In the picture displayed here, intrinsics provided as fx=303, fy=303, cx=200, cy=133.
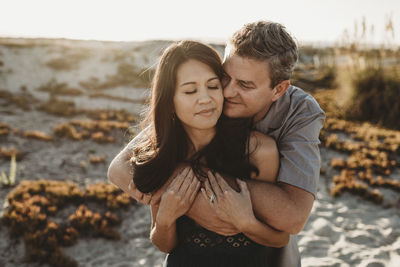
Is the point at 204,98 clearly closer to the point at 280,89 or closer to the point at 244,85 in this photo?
the point at 244,85

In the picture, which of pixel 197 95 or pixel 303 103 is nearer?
pixel 197 95

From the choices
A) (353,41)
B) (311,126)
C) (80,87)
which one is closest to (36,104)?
(80,87)

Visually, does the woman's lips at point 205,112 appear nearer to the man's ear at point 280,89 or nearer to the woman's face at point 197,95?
the woman's face at point 197,95

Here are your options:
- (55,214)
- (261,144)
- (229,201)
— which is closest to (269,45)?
(261,144)

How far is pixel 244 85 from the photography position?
2557 millimetres

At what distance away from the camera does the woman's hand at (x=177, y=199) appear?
2.18 metres

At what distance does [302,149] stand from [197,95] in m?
0.91

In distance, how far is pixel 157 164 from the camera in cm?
235

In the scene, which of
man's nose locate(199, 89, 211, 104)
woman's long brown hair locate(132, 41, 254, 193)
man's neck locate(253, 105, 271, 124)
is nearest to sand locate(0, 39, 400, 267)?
woman's long brown hair locate(132, 41, 254, 193)

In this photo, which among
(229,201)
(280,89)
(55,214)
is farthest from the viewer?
(55,214)

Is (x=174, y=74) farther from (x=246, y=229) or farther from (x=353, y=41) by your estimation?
(x=353, y=41)

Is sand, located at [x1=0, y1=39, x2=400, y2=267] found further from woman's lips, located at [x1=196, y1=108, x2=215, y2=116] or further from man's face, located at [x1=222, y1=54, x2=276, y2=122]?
woman's lips, located at [x1=196, y1=108, x2=215, y2=116]

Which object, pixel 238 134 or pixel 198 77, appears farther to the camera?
pixel 238 134

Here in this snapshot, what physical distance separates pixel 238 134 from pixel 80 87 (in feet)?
67.3
